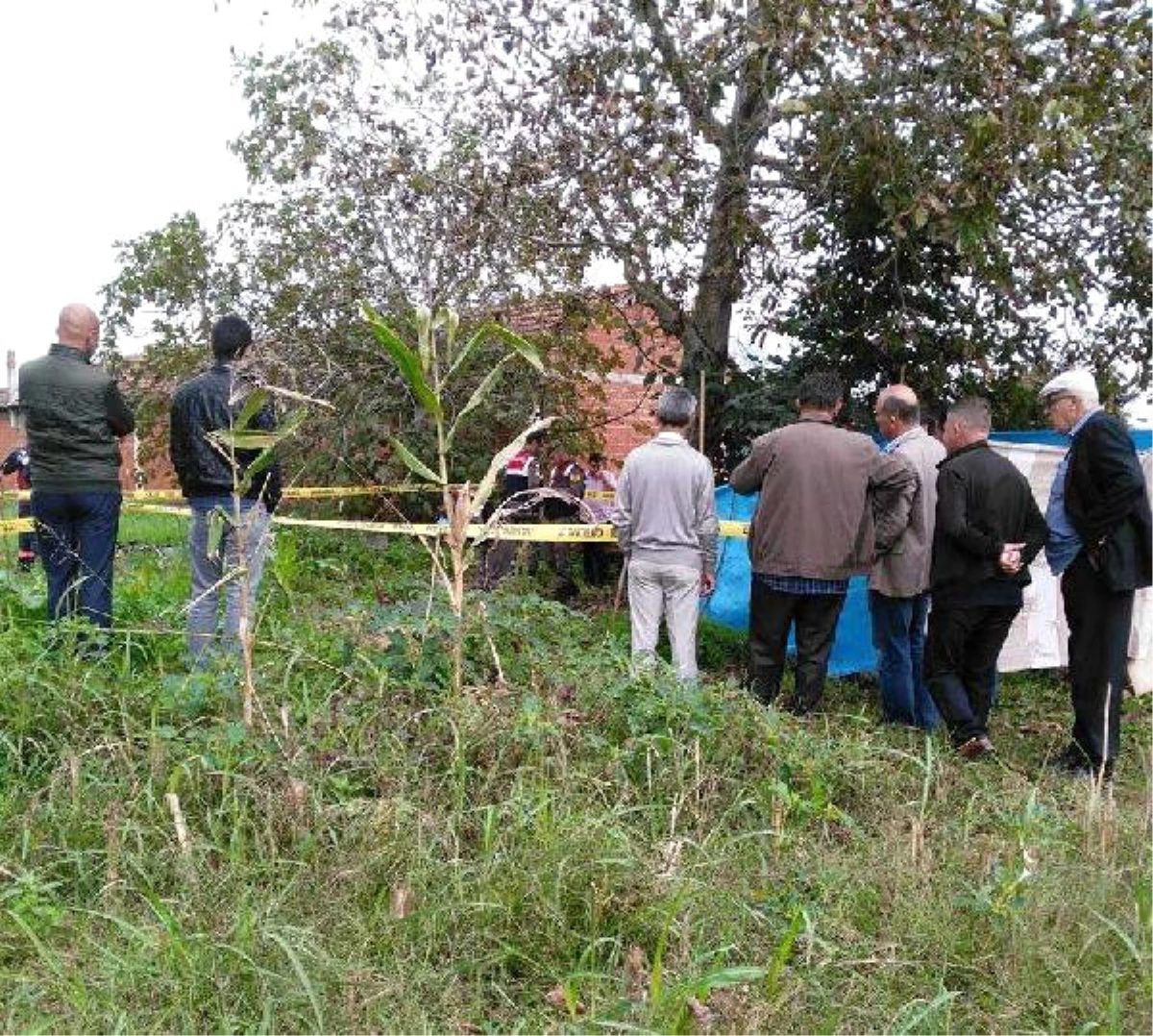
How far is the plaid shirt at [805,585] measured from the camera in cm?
586

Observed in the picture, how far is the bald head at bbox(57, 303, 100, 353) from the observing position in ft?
18.6

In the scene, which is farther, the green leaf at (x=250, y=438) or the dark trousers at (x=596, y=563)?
the dark trousers at (x=596, y=563)

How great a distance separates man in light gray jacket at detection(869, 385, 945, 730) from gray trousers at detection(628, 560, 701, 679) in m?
0.94

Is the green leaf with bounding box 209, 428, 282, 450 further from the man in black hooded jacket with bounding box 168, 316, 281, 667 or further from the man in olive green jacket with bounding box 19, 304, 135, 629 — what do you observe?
the man in olive green jacket with bounding box 19, 304, 135, 629

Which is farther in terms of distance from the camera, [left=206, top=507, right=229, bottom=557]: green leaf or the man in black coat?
the man in black coat

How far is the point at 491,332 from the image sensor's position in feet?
13.8

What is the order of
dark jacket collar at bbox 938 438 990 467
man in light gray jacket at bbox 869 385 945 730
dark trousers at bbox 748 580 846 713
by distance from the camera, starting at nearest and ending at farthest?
dark jacket collar at bbox 938 438 990 467
dark trousers at bbox 748 580 846 713
man in light gray jacket at bbox 869 385 945 730

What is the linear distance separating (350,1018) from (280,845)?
96cm

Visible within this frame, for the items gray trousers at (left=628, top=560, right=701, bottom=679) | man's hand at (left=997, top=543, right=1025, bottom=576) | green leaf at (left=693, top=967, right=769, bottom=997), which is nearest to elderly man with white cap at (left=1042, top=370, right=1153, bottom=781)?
man's hand at (left=997, top=543, right=1025, bottom=576)

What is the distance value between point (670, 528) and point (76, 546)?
2877 mm

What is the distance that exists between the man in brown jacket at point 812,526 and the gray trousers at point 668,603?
34 cm

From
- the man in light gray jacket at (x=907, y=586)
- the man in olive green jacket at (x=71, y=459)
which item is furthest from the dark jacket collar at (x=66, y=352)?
the man in light gray jacket at (x=907, y=586)

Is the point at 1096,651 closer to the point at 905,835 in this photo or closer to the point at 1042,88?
the point at 905,835

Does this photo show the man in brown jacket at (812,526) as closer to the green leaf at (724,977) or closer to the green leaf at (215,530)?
the green leaf at (215,530)
